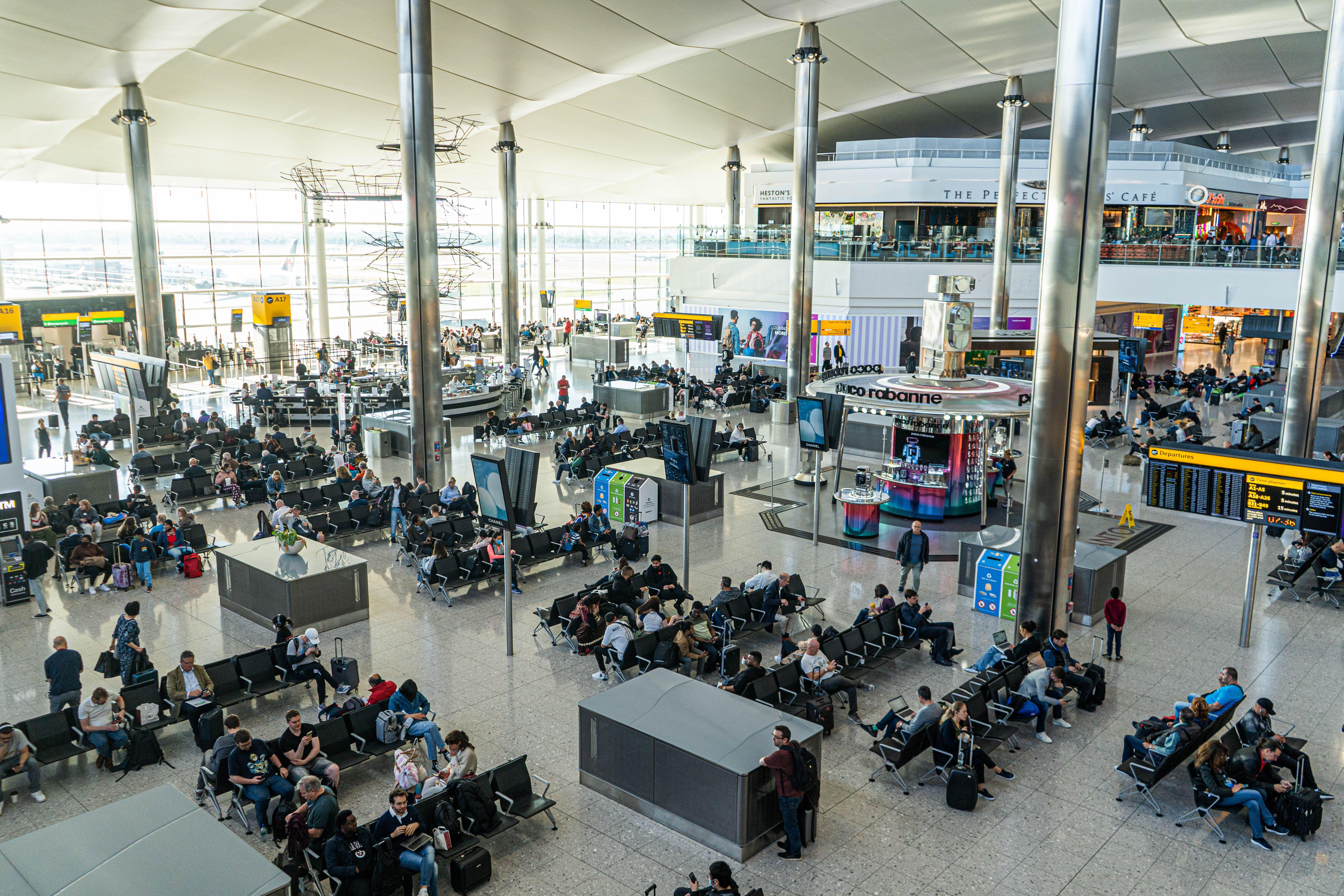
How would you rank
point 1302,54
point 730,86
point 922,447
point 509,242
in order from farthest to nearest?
point 509,242 → point 730,86 → point 1302,54 → point 922,447

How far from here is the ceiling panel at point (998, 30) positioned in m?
28.7

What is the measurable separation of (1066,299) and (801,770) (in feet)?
22.6

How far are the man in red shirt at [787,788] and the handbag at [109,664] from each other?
7.02 metres

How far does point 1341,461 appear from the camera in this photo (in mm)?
12141

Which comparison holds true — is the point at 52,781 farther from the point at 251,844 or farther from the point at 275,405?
the point at 275,405

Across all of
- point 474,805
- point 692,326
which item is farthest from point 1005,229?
point 474,805

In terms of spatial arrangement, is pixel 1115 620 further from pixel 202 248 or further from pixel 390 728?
pixel 202 248

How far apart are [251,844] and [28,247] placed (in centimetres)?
3843

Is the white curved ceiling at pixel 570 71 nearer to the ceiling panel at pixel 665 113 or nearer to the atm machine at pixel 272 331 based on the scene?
the ceiling panel at pixel 665 113

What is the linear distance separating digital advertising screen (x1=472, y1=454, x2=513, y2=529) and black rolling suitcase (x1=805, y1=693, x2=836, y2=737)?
3905 millimetres

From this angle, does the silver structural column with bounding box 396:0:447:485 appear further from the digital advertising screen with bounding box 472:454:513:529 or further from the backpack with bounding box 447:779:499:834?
the backpack with bounding box 447:779:499:834

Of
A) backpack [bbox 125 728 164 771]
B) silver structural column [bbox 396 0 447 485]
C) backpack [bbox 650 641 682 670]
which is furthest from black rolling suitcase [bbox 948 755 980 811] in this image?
silver structural column [bbox 396 0 447 485]

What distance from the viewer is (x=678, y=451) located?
44.7ft

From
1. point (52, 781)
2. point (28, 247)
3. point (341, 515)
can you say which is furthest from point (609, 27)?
point (28, 247)
